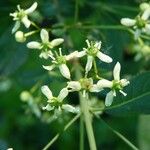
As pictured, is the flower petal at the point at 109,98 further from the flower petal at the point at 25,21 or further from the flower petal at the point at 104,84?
the flower petal at the point at 25,21

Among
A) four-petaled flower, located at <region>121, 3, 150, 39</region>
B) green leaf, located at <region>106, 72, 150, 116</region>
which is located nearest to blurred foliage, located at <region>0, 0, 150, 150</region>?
green leaf, located at <region>106, 72, 150, 116</region>

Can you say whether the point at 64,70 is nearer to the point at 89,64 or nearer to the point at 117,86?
the point at 89,64

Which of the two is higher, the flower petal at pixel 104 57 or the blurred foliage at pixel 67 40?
the blurred foliage at pixel 67 40

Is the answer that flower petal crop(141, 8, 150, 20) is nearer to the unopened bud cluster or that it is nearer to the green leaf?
the unopened bud cluster

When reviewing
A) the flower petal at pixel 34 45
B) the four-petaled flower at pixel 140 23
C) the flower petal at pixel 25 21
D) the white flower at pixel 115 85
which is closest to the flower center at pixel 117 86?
the white flower at pixel 115 85

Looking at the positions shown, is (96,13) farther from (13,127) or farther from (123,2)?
(13,127)

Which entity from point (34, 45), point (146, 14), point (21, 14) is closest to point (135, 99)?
point (146, 14)

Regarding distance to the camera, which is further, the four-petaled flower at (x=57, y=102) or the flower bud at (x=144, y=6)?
the flower bud at (x=144, y=6)

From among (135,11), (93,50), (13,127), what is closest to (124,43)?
(135,11)
